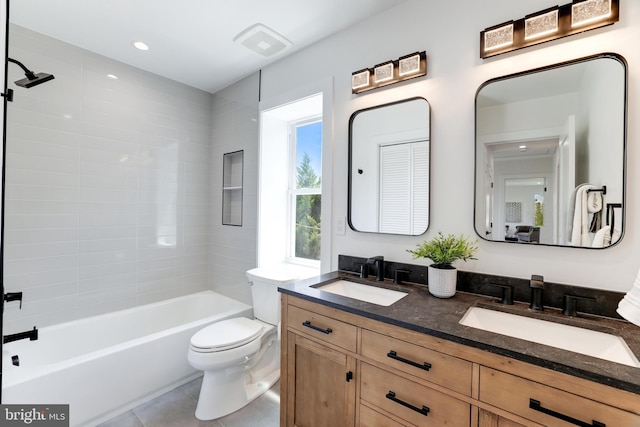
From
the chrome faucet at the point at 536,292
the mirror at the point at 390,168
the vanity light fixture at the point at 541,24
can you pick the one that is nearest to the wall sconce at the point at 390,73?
the mirror at the point at 390,168

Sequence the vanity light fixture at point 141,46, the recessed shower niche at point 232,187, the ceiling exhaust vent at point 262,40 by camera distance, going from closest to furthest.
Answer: the ceiling exhaust vent at point 262,40
the vanity light fixture at point 141,46
the recessed shower niche at point 232,187

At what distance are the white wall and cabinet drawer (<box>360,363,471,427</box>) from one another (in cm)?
69

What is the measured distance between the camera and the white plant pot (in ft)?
4.48

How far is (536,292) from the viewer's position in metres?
1.21

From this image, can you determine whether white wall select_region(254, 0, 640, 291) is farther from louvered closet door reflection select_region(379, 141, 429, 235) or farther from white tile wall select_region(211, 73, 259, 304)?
white tile wall select_region(211, 73, 259, 304)

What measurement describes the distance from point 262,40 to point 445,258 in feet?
6.32

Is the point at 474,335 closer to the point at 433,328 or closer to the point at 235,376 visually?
the point at 433,328

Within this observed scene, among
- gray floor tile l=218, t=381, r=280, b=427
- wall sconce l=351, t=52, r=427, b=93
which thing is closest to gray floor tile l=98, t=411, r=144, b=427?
gray floor tile l=218, t=381, r=280, b=427

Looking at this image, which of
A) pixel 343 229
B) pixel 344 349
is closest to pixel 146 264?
pixel 343 229

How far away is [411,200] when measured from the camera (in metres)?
1.69

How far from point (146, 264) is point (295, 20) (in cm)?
236

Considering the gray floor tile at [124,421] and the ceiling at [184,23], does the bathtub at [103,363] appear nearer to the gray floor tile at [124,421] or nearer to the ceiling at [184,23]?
the gray floor tile at [124,421]

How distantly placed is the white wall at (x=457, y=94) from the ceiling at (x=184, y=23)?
0.18 meters

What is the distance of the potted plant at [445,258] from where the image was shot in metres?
1.37
